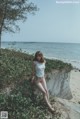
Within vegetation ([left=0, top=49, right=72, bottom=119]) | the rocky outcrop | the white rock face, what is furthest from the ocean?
the rocky outcrop

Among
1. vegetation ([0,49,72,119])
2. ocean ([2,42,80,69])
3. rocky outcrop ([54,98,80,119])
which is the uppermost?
vegetation ([0,49,72,119])

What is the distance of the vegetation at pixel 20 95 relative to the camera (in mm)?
12949

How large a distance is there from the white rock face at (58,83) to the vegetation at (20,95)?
1.60 ft

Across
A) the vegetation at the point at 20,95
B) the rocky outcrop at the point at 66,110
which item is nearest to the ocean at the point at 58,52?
the vegetation at the point at 20,95

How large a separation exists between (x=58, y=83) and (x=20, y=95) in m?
5.06

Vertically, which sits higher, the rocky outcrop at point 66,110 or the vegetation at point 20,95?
the vegetation at point 20,95

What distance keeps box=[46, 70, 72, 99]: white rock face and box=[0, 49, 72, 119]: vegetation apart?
1.60ft

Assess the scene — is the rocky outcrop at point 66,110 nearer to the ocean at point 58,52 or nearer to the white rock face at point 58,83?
the white rock face at point 58,83

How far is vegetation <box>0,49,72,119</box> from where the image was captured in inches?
510

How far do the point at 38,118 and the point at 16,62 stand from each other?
463cm

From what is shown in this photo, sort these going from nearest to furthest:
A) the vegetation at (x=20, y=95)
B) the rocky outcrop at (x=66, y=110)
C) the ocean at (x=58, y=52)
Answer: the vegetation at (x=20, y=95), the rocky outcrop at (x=66, y=110), the ocean at (x=58, y=52)

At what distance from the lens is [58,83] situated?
18.6m

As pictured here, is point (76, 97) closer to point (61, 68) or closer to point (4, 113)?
point (61, 68)

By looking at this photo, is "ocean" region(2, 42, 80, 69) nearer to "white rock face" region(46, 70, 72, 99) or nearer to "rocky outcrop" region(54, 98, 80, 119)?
Result: "white rock face" region(46, 70, 72, 99)
